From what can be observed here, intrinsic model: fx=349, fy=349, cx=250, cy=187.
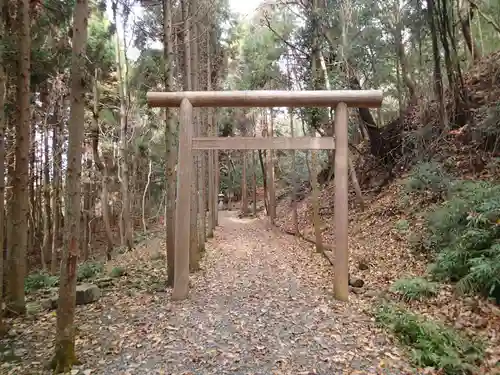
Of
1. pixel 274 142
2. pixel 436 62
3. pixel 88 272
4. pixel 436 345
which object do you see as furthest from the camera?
pixel 436 62

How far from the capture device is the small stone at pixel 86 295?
662cm

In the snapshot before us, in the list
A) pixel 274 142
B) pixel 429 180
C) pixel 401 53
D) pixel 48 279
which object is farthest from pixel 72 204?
pixel 401 53

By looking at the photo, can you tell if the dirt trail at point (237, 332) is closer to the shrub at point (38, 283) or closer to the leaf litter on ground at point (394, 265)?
the leaf litter on ground at point (394, 265)

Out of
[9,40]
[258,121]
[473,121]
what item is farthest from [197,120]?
[258,121]

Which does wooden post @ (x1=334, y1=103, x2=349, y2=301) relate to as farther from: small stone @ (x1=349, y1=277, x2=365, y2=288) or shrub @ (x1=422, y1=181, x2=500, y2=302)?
shrub @ (x1=422, y1=181, x2=500, y2=302)

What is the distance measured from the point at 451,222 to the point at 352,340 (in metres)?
3.58

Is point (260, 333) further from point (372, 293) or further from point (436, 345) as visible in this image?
point (372, 293)

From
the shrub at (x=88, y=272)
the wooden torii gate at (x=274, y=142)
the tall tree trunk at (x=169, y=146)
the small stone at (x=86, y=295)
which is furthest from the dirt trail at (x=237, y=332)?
the shrub at (x=88, y=272)

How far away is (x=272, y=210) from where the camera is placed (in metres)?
18.5

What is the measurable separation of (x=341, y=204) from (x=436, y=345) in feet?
8.83

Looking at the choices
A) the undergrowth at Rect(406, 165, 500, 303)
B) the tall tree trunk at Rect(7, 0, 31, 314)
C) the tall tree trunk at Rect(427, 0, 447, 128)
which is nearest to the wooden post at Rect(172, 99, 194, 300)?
the tall tree trunk at Rect(7, 0, 31, 314)

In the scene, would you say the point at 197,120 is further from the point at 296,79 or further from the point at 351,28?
the point at 351,28

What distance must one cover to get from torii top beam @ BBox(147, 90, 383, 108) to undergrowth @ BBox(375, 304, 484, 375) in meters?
3.70

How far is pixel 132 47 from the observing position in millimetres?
13109
